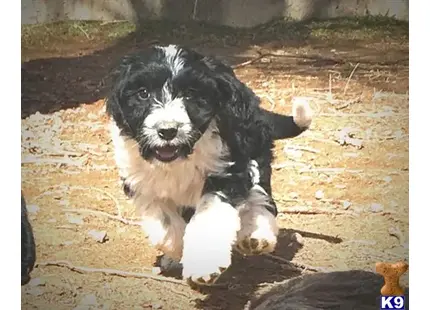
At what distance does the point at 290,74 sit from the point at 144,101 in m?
0.55

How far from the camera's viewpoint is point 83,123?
228 centimetres

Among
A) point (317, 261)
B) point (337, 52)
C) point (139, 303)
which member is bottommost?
point (139, 303)

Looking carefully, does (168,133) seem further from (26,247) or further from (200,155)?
(26,247)

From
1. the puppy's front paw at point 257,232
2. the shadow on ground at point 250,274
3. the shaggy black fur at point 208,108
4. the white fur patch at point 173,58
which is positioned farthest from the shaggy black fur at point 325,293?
the white fur patch at point 173,58

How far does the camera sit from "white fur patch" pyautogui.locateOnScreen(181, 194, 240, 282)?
218 centimetres

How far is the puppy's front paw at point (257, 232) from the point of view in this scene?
2.18 m

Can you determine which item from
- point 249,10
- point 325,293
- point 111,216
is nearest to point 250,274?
point 325,293

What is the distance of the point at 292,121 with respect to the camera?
2225 mm

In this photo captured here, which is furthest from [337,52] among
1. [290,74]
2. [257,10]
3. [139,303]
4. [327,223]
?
[139,303]

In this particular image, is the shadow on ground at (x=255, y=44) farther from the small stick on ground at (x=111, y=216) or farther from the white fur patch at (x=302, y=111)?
the small stick on ground at (x=111, y=216)

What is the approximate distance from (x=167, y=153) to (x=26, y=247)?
68 cm

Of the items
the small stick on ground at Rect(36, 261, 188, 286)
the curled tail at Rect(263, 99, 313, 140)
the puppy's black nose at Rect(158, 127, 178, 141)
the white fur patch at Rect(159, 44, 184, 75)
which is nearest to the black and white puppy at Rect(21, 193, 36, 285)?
the small stick on ground at Rect(36, 261, 188, 286)

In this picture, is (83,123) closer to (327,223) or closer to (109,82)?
(109,82)

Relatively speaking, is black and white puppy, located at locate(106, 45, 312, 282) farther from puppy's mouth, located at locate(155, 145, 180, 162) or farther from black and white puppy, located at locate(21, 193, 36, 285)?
black and white puppy, located at locate(21, 193, 36, 285)
